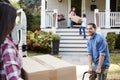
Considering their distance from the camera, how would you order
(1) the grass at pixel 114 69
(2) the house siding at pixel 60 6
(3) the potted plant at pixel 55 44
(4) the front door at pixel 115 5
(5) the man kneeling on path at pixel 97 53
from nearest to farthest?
1. (5) the man kneeling on path at pixel 97 53
2. (1) the grass at pixel 114 69
3. (3) the potted plant at pixel 55 44
4. (4) the front door at pixel 115 5
5. (2) the house siding at pixel 60 6

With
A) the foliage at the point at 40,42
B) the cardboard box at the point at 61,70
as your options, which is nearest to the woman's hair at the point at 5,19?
the cardboard box at the point at 61,70

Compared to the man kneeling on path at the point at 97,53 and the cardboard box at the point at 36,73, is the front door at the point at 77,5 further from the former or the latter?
the cardboard box at the point at 36,73

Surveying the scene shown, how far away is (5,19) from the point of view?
76.0 inches

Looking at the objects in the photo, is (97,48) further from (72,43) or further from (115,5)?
(115,5)

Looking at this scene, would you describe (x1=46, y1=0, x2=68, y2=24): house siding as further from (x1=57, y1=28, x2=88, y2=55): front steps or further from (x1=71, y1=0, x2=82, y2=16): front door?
(x1=57, y1=28, x2=88, y2=55): front steps

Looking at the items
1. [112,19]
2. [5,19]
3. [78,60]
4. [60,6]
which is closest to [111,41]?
[112,19]

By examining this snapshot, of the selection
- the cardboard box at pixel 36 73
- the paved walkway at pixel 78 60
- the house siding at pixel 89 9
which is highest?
the house siding at pixel 89 9

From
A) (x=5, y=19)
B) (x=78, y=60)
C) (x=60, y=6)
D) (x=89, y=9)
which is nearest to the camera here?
(x=5, y=19)

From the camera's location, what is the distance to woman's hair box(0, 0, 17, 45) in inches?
75.9

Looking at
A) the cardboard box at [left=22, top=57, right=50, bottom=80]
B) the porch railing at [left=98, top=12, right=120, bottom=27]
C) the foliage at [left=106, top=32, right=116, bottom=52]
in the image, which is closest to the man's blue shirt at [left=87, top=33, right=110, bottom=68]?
the cardboard box at [left=22, top=57, right=50, bottom=80]

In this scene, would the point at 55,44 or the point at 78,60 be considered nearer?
the point at 78,60

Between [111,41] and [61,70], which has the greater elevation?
[61,70]

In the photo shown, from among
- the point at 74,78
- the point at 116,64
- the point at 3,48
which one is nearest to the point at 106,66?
the point at 74,78

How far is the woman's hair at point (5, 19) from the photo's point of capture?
193 cm
